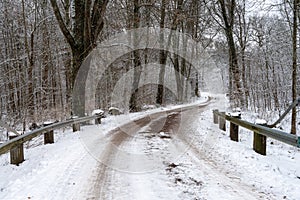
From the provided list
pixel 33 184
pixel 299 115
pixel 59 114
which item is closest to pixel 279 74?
pixel 299 115

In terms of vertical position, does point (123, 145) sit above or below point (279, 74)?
below

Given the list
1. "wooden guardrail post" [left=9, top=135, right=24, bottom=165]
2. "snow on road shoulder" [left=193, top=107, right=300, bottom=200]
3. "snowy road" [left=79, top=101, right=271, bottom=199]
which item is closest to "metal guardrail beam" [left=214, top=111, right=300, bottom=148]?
"snow on road shoulder" [left=193, top=107, right=300, bottom=200]

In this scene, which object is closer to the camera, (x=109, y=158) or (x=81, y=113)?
(x=109, y=158)

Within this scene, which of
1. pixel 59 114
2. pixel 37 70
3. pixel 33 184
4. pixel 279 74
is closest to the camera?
pixel 33 184

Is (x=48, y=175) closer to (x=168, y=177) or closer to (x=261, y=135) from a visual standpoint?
(x=168, y=177)

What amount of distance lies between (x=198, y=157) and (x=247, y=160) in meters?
1.11

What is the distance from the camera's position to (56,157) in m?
6.66

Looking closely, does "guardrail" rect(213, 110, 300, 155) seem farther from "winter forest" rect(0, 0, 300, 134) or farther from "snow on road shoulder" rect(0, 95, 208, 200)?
"winter forest" rect(0, 0, 300, 134)

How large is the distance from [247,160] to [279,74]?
17.4 meters

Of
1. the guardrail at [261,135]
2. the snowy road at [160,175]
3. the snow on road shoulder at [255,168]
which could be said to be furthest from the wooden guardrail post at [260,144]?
the snowy road at [160,175]

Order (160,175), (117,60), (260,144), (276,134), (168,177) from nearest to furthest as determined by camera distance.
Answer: (168,177) < (160,175) < (276,134) < (260,144) < (117,60)

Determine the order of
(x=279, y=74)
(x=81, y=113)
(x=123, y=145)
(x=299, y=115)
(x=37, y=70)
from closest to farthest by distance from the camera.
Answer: (x=123, y=145) < (x=81, y=113) < (x=299, y=115) < (x=279, y=74) < (x=37, y=70)

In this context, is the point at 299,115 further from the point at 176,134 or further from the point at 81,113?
the point at 81,113

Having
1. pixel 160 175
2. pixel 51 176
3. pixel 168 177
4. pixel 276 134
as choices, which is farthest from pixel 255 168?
pixel 51 176
